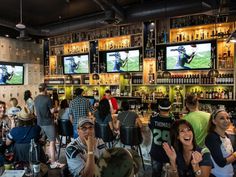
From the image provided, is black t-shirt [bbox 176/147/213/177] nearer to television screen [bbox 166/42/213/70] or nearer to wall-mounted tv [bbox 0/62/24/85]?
television screen [bbox 166/42/213/70]

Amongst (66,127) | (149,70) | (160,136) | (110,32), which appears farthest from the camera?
(110,32)

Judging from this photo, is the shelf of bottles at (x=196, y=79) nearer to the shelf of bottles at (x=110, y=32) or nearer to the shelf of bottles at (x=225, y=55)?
the shelf of bottles at (x=225, y=55)

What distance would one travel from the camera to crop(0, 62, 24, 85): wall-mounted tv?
351 inches

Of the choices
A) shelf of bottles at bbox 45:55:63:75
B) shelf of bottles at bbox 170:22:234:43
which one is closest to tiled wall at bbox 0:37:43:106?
shelf of bottles at bbox 45:55:63:75

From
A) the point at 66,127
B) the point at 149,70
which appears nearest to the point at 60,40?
the point at 149,70

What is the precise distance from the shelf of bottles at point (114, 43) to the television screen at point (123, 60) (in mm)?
240

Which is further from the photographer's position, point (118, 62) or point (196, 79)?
point (118, 62)

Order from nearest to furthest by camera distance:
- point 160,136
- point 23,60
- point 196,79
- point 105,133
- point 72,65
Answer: point 160,136 → point 105,133 → point 196,79 → point 72,65 → point 23,60

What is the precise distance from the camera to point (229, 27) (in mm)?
6188

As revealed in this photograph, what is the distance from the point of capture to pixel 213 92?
6.41 metres

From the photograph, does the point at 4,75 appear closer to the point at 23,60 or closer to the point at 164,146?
the point at 23,60

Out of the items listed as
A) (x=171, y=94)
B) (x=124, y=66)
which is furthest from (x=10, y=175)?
(x=124, y=66)

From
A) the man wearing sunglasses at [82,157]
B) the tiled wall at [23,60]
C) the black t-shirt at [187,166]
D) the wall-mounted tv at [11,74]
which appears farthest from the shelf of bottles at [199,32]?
the wall-mounted tv at [11,74]

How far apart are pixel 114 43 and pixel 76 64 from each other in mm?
1757
